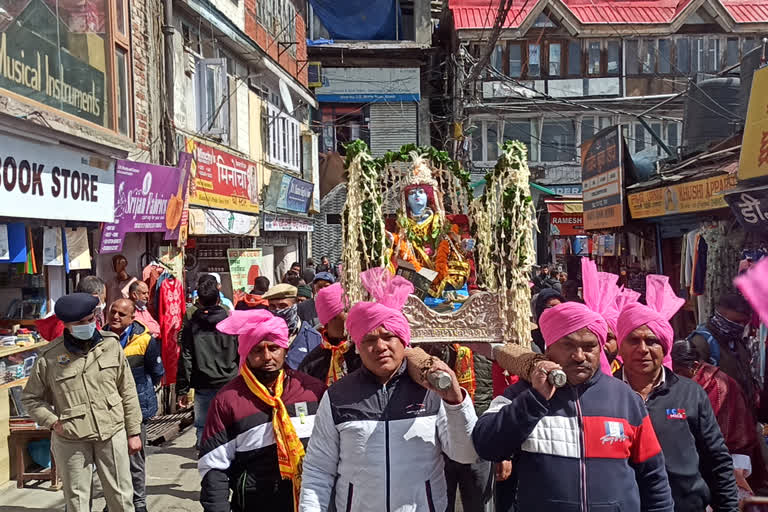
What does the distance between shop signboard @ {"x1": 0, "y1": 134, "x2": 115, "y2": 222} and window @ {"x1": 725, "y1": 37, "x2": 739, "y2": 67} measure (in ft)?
76.7

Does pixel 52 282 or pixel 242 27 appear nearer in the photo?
pixel 52 282

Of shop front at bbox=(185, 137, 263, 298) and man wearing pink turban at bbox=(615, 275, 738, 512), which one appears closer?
man wearing pink turban at bbox=(615, 275, 738, 512)

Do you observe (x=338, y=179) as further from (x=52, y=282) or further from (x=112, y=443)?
(x=112, y=443)

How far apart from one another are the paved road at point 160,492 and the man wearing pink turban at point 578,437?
388 cm

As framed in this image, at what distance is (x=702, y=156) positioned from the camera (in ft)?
33.8

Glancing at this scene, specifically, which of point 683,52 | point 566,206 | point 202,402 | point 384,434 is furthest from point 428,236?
point 683,52

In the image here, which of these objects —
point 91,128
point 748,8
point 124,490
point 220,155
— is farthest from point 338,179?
point 124,490

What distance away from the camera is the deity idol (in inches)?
288

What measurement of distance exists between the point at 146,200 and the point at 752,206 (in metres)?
7.24

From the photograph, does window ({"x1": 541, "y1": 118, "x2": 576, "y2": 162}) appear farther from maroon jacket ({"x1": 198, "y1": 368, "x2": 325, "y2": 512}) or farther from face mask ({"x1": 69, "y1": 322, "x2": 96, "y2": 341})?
maroon jacket ({"x1": 198, "y1": 368, "x2": 325, "y2": 512})

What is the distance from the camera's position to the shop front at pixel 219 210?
11.6 metres

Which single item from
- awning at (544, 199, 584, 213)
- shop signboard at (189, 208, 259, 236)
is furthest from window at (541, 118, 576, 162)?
shop signboard at (189, 208, 259, 236)

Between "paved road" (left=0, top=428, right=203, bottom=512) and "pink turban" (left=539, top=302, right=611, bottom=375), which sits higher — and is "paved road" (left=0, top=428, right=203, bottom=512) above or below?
below

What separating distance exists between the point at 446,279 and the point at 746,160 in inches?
130
